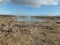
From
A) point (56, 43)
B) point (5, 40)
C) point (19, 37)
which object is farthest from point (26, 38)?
point (56, 43)

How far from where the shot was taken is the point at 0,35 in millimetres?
13602

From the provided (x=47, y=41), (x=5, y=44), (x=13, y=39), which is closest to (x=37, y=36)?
(x=47, y=41)

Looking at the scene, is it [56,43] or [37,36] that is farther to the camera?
[37,36]

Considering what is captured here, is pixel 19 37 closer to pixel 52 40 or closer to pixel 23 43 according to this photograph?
pixel 23 43

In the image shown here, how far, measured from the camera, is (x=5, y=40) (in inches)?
472

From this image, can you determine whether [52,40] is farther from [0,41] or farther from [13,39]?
[0,41]

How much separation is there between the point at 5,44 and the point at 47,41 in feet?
11.5

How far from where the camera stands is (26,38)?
40.7ft

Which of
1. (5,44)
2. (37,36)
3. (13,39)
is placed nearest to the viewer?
(5,44)

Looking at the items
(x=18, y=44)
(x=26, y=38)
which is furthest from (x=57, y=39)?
(x=18, y=44)

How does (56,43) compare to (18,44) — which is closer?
(18,44)

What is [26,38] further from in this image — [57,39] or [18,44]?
[57,39]

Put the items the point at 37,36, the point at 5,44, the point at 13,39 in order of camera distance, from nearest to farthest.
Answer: the point at 5,44 < the point at 13,39 < the point at 37,36

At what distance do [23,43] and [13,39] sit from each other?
979 millimetres
